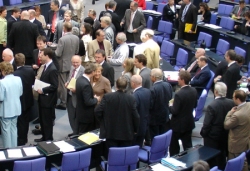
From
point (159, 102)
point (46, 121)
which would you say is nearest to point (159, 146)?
point (159, 102)

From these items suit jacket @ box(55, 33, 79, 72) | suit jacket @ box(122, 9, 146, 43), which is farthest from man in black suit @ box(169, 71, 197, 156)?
suit jacket @ box(122, 9, 146, 43)

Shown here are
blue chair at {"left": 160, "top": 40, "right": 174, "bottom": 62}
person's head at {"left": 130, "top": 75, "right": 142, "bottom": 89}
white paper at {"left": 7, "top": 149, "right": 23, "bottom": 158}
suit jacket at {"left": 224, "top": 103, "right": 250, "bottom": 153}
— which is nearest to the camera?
white paper at {"left": 7, "top": 149, "right": 23, "bottom": 158}

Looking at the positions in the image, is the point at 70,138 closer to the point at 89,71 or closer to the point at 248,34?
the point at 89,71

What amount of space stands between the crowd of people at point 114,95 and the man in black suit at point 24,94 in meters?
0.02

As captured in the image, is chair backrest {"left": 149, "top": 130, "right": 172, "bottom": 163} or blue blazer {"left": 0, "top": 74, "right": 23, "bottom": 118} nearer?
chair backrest {"left": 149, "top": 130, "right": 172, "bottom": 163}

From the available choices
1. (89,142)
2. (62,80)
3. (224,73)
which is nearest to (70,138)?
(89,142)

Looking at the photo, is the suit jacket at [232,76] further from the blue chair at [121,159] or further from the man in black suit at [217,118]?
the blue chair at [121,159]

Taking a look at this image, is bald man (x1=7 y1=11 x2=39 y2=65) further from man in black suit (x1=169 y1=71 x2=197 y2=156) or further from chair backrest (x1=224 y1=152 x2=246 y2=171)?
chair backrest (x1=224 y1=152 x2=246 y2=171)

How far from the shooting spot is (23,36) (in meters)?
9.94

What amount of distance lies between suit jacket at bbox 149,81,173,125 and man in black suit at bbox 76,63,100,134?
865 mm

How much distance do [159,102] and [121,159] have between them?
4.61 ft

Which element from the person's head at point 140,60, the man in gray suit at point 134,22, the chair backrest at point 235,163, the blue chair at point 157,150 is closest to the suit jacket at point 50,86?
the person's head at point 140,60

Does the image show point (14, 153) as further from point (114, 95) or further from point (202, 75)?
→ point (202, 75)

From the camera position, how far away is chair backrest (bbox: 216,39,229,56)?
38.7ft
